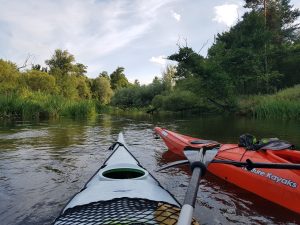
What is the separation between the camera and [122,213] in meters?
2.33

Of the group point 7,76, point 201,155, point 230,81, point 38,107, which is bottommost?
point 201,155

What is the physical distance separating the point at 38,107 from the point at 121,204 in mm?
16313

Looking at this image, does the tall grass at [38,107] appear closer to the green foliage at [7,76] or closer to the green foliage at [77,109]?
the green foliage at [77,109]

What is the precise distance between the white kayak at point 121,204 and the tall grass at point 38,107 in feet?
49.4

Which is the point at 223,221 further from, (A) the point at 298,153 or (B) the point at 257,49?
(B) the point at 257,49

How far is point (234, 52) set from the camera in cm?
2145

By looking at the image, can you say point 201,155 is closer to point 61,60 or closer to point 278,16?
point 278,16

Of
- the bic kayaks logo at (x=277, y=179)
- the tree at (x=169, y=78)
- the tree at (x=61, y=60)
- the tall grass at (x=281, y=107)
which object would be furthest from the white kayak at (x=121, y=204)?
the tree at (x=61, y=60)

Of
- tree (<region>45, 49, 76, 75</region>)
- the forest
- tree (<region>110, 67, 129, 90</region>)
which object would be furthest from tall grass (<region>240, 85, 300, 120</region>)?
tree (<region>110, 67, 129, 90</region>)

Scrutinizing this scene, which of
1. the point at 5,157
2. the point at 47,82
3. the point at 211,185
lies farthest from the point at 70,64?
the point at 211,185

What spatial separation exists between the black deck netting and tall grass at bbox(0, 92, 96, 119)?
15569mm

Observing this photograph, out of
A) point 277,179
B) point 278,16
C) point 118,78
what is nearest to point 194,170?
point 277,179

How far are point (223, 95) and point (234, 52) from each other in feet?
10.8

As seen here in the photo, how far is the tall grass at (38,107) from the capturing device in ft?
55.4
